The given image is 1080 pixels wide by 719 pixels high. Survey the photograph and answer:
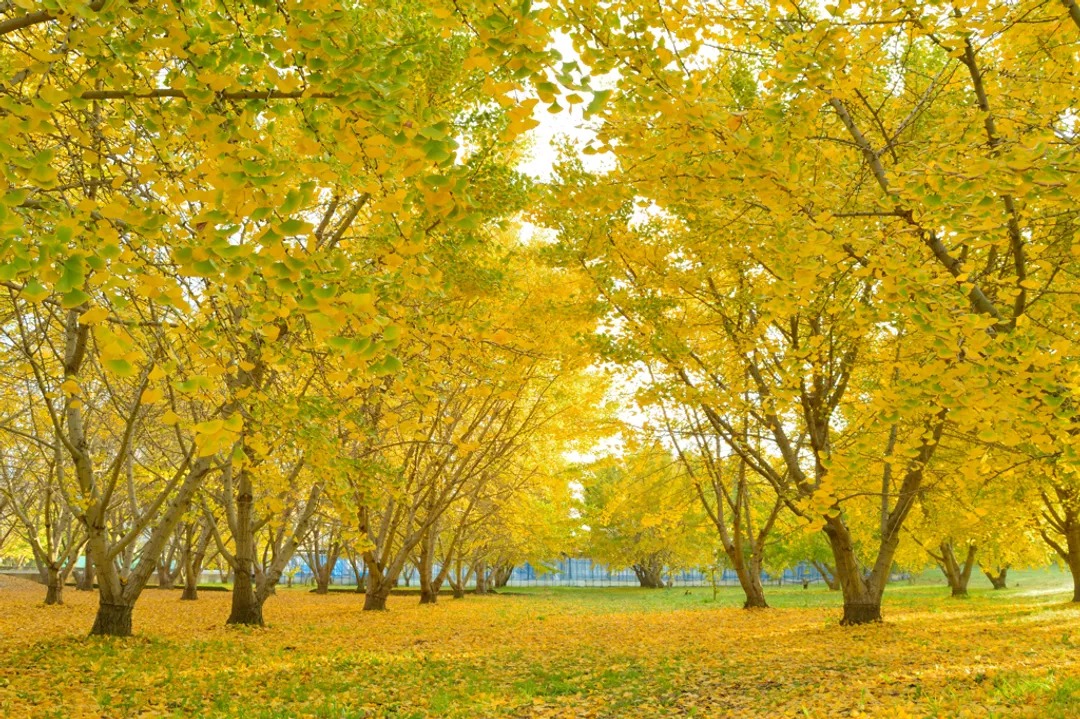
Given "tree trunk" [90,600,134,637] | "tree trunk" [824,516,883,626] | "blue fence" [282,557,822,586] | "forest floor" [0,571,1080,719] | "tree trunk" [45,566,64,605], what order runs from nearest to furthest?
1. "forest floor" [0,571,1080,719]
2. "tree trunk" [90,600,134,637]
3. "tree trunk" [824,516,883,626]
4. "tree trunk" [45,566,64,605]
5. "blue fence" [282,557,822,586]

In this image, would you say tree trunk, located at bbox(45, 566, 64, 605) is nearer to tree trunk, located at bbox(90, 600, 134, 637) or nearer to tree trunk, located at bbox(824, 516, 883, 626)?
tree trunk, located at bbox(90, 600, 134, 637)

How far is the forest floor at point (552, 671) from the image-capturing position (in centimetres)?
567

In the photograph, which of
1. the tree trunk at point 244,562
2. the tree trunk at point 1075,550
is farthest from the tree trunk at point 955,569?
the tree trunk at point 244,562

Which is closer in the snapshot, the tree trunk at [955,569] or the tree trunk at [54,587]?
the tree trunk at [54,587]

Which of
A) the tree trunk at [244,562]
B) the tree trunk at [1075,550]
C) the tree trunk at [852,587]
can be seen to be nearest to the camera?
the tree trunk at [852,587]

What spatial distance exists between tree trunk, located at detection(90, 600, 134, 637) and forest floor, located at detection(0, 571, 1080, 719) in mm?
248

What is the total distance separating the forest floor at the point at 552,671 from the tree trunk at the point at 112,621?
0.81ft

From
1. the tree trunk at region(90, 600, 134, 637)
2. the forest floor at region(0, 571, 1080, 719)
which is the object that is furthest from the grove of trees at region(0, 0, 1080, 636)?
the forest floor at region(0, 571, 1080, 719)

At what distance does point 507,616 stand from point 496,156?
37.2ft

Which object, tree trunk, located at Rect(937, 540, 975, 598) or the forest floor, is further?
tree trunk, located at Rect(937, 540, 975, 598)

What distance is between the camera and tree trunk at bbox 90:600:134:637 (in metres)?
9.58

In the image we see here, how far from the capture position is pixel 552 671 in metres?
7.94

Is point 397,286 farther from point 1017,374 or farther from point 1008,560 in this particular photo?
point 1008,560

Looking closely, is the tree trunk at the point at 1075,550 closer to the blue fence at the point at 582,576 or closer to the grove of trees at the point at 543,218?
the grove of trees at the point at 543,218
